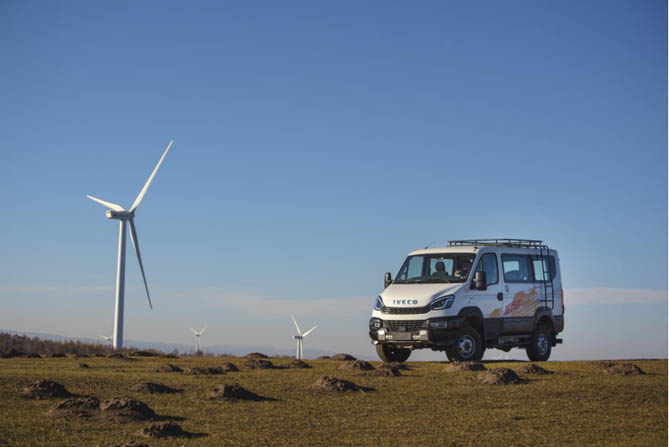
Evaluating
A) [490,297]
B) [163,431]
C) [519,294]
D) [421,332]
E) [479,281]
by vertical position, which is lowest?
[163,431]

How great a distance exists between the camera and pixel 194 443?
10352mm

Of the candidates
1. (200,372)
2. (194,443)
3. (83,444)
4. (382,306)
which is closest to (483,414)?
(194,443)

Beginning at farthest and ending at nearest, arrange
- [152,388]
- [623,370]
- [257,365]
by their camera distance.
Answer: [257,365] < [623,370] < [152,388]

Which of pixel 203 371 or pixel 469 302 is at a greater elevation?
pixel 469 302

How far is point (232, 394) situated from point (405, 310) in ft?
24.9

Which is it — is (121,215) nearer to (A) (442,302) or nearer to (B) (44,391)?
(A) (442,302)

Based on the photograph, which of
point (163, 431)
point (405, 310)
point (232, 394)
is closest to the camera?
point (163, 431)

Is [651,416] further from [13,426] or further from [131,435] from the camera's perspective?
[13,426]

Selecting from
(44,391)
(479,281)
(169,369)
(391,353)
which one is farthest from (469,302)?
(44,391)

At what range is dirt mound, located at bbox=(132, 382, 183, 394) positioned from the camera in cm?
1464

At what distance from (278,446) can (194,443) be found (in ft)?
3.45

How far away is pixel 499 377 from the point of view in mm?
15727

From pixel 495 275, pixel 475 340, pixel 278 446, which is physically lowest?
pixel 278 446

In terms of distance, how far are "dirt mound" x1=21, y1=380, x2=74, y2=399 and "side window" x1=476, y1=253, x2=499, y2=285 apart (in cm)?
1091
